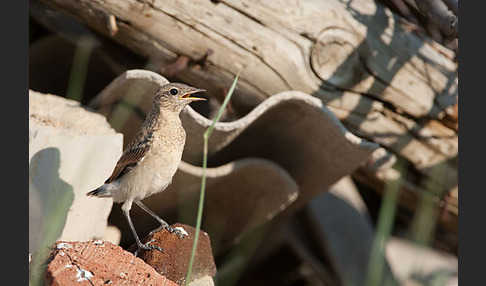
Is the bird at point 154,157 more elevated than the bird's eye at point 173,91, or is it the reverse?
the bird's eye at point 173,91

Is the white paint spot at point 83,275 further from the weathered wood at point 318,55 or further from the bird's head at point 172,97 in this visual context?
the weathered wood at point 318,55

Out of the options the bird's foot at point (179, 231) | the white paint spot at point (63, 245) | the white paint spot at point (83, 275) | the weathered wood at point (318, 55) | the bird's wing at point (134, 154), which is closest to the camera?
the white paint spot at point (83, 275)

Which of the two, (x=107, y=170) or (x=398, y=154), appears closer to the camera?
(x=107, y=170)

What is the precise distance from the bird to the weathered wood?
917mm

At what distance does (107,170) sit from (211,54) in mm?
1087

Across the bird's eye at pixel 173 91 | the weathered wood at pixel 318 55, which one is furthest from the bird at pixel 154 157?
the weathered wood at pixel 318 55

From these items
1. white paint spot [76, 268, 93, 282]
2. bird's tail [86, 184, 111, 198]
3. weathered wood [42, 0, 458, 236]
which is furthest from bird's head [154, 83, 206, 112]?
white paint spot [76, 268, 93, 282]

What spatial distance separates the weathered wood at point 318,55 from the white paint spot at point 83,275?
1.93m

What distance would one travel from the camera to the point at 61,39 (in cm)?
527

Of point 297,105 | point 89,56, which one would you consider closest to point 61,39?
point 89,56

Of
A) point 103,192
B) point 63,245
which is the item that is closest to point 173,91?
point 103,192

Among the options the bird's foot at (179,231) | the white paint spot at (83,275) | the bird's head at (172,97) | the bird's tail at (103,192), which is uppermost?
the bird's head at (172,97)

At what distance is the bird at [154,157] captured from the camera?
3.20 metres

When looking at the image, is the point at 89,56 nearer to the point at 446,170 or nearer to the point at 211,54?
the point at 211,54
